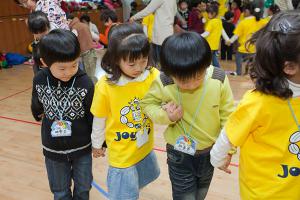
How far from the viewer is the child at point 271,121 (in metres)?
0.98

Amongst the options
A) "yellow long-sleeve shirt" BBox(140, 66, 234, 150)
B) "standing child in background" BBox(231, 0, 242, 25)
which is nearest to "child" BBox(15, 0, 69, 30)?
"yellow long-sleeve shirt" BBox(140, 66, 234, 150)

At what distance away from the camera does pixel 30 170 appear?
277 cm

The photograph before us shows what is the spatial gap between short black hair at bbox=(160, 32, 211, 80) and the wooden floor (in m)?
1.30

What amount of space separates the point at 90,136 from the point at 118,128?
0.21 metres

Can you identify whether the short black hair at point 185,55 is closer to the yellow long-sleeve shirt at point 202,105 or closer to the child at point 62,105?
the yellow long-sleeve shirt at point 202,105

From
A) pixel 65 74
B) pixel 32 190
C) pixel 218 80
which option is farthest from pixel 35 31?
pixel 218 80

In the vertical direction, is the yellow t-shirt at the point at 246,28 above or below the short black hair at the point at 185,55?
below

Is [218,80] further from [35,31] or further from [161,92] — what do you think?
[35,31]

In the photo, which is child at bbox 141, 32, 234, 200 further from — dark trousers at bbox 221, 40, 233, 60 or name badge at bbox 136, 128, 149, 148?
dark trousers at bbox 221, 40, 233, 60

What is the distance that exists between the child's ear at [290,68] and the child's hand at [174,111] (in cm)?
49

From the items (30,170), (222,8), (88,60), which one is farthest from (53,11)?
(222,8)

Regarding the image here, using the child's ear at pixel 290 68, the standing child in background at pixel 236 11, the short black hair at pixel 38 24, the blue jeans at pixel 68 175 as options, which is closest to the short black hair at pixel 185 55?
the child's ear at pixel 290 68

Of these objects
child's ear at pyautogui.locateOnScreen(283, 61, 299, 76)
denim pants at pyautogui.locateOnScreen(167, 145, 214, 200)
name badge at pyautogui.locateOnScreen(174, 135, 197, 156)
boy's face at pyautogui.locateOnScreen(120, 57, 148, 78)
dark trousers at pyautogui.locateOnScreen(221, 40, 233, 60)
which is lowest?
dark trousers at pyautogui.locateOnScreen(221, 40, 233, 60)

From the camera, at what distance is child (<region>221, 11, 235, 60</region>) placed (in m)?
6.94
